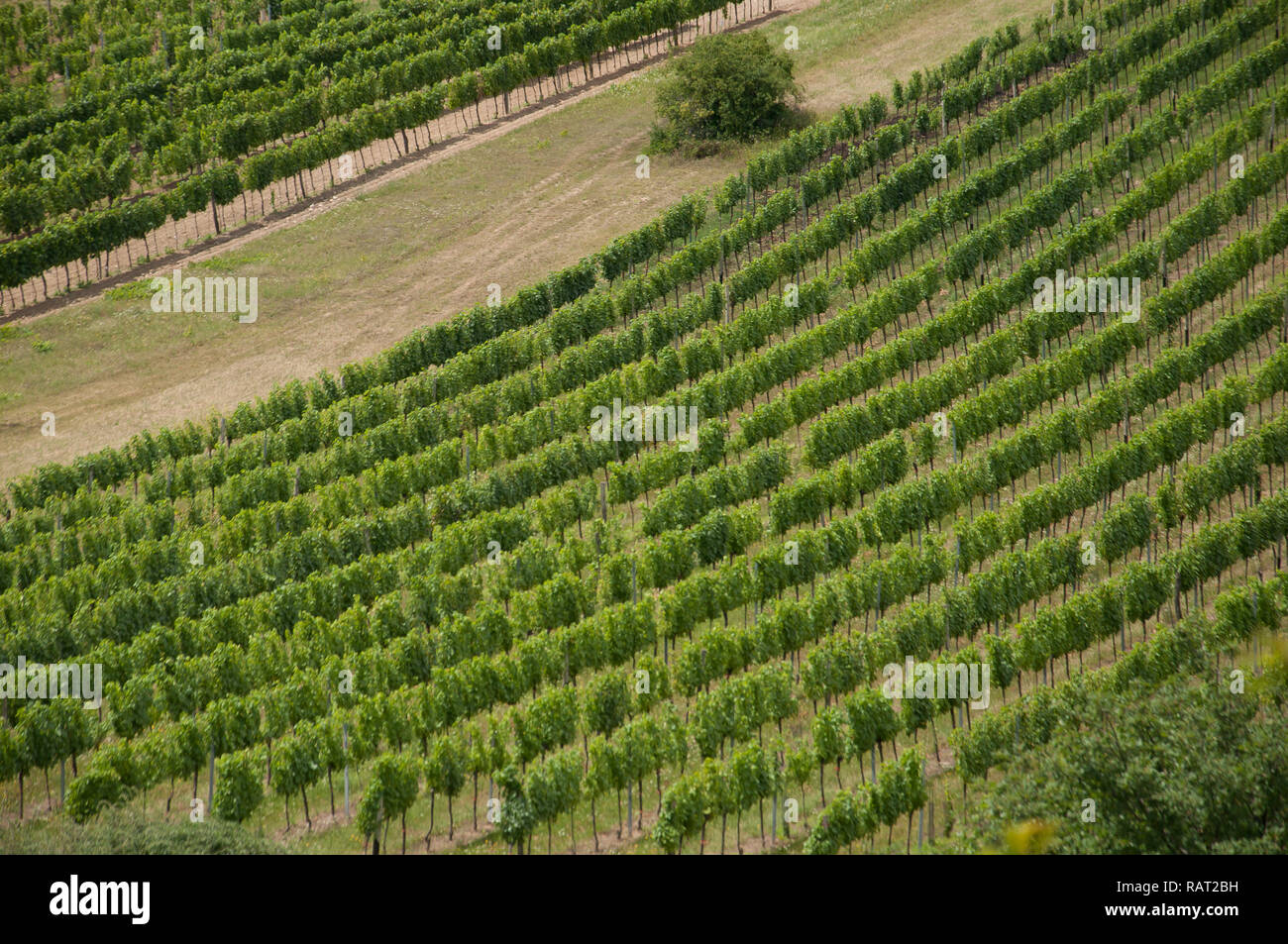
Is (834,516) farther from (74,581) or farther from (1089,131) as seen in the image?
(1089,131)

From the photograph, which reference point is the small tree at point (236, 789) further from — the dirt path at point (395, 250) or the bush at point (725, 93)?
the bush at point (725, 93)

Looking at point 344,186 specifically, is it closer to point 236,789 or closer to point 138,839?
point 236,789

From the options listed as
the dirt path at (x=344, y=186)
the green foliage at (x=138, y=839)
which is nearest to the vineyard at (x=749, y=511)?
the dirt path at (x=344, y=186)

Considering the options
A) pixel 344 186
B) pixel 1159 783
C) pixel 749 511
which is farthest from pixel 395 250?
pixel 1159 783

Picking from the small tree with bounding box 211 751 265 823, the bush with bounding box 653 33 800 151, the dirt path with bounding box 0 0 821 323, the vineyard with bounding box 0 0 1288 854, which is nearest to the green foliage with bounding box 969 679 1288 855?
the vineyard with bounding box 0 0 1288 854

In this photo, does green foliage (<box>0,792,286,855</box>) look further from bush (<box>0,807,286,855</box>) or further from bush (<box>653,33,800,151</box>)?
bush (<box>653,33,800,151</box>)

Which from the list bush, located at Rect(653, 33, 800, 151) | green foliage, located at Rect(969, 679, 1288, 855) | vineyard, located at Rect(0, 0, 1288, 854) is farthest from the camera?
bush, located at Rect(653, 33, 800, 151)
